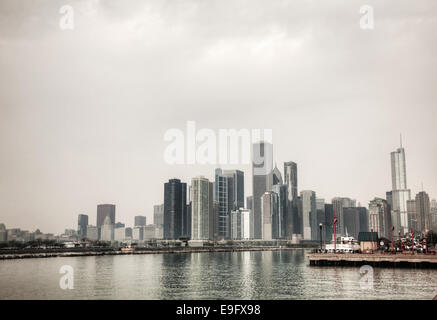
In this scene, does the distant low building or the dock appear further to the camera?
the distant low building

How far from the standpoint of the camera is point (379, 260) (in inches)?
3169

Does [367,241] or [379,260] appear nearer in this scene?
[379,260]

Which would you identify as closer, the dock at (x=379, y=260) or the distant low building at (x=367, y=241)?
the dock at (x=379, y=260)

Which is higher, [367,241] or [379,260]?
[367,241]

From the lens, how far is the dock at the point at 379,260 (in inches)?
2990

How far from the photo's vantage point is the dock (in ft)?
249
